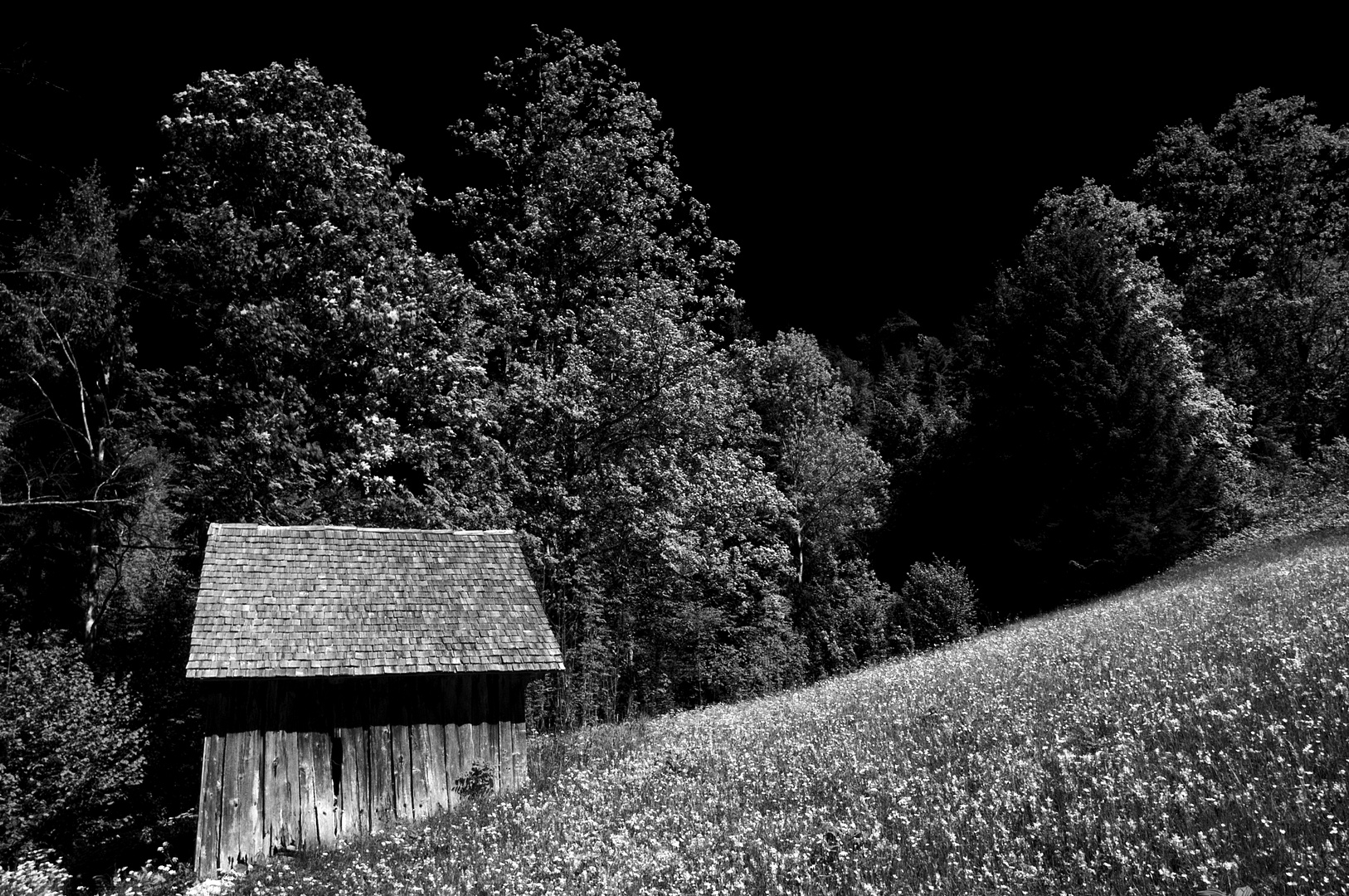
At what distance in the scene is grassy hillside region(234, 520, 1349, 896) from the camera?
538 centimetres

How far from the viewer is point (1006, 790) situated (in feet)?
22.8

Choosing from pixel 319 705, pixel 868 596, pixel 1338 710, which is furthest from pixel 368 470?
pixel 868 596

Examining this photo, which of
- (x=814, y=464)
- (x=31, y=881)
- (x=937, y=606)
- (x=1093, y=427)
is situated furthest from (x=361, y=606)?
(x=814, y=464)

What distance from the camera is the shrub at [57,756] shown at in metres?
18.5

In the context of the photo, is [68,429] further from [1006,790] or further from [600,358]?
[1006,790]

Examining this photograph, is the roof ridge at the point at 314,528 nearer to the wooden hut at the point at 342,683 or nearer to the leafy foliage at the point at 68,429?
the wooden hut at the point at 342,683

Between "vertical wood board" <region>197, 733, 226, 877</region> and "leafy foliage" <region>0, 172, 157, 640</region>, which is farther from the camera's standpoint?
"leafy foliage" <region>0, 172, 157, 640</region>

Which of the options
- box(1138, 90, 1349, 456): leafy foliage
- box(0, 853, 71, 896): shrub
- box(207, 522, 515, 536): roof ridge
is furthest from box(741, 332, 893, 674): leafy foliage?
box(0, 853, 71, 896): shrub

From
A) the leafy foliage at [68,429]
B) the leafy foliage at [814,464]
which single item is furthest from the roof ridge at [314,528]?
the leafy foliage at [814,464]

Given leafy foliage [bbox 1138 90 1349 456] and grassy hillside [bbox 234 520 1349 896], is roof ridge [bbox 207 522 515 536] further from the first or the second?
leafy foliage [bbox 1138 90 1349 456]

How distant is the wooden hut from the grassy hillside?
4.72ft

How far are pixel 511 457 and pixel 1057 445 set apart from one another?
20731mm

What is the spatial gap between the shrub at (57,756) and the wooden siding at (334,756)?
26.4 feet

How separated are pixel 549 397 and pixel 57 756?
15.7 meters
